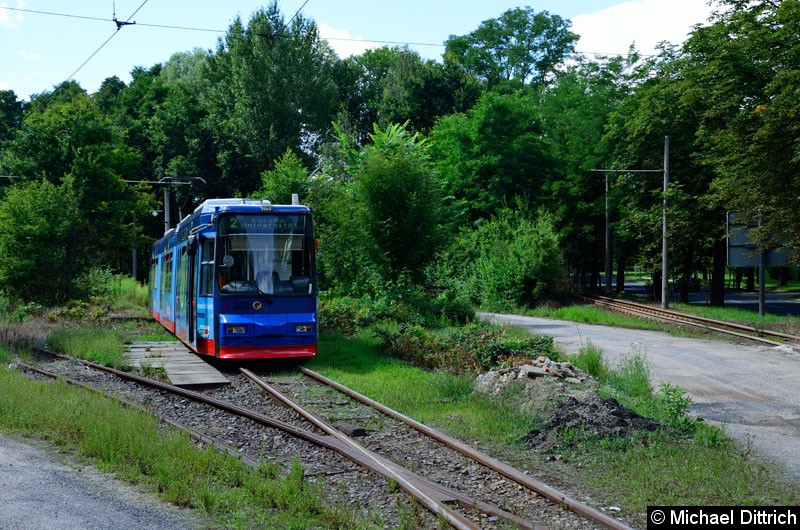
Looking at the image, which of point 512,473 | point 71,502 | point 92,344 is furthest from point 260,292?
point 71,502

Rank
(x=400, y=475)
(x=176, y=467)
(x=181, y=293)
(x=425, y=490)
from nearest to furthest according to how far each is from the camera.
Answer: (x=425, y=490) < (x=176, y=467) < (x=400, y=475) < (x=181, y=293)

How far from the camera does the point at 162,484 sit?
23.4 ft

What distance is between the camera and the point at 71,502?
22.1 feet

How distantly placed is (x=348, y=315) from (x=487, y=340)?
6.88 metres

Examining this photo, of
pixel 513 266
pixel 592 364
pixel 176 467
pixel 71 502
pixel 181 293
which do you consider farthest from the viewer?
pixel 513 266

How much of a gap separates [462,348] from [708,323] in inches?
594

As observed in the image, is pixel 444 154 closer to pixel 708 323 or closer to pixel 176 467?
pixel 708 323

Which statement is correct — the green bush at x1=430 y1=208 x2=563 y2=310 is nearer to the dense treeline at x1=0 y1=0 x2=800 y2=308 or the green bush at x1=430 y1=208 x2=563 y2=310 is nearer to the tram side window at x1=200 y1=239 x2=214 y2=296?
the dense treeline at x1=0 y1=0 x2=800 y2=308

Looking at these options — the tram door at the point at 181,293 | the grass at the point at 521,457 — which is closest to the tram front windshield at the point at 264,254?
the tram door at the point at 181,293

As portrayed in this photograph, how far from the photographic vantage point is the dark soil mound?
945 centimetres

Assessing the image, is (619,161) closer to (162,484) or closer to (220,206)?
(220,206)

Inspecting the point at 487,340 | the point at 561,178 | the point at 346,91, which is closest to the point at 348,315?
the point at 487,340

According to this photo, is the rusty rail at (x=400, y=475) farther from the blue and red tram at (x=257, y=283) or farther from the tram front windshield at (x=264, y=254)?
the tram front windshield at (x=264, y=254)

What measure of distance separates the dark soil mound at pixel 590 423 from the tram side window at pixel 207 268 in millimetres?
8364
